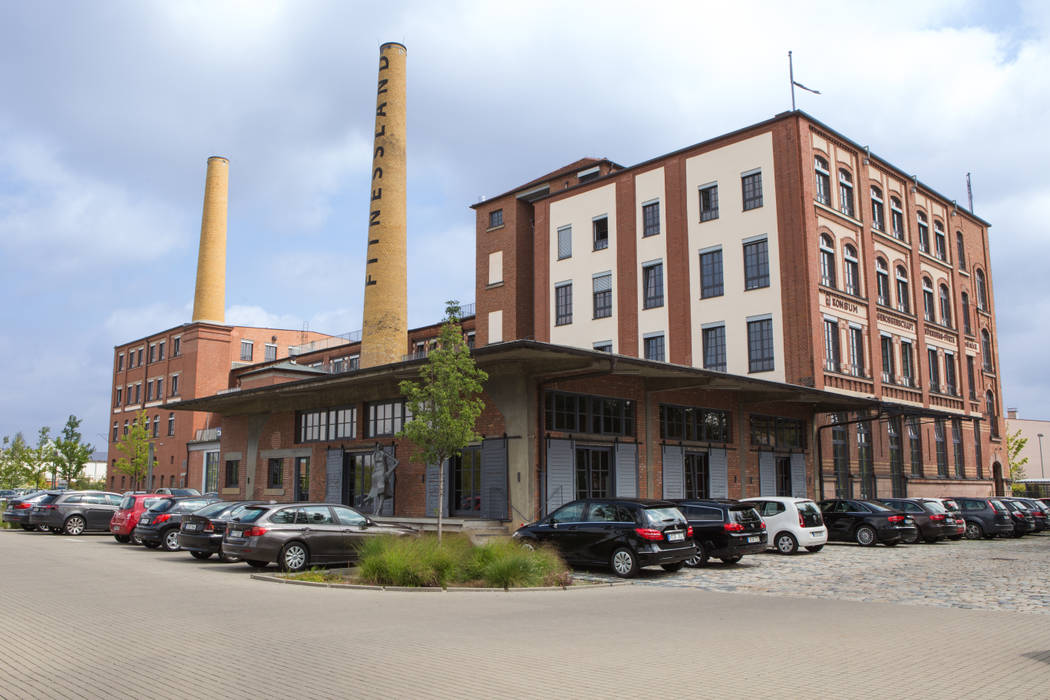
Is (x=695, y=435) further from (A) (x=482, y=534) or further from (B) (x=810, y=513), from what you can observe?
(A) (x=482, y=534)

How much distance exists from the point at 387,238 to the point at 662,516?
26.8 metres

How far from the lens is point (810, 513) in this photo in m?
21.2

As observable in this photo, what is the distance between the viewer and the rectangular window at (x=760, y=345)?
35.8 metres

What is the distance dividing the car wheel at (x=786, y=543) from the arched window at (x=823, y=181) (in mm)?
20573

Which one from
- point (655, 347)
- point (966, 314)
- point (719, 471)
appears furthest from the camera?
point (966, 314)

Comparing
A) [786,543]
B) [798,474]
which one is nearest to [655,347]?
[798,474]

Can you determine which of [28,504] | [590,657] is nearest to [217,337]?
[28,504]

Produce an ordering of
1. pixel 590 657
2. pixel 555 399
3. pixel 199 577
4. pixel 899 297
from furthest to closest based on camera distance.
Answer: pixel 899 297, pixel 555 399, pixel 199 577, pixel 590 657

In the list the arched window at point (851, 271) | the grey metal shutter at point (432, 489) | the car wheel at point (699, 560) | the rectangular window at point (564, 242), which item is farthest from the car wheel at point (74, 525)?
the arched window at point (851, 271)

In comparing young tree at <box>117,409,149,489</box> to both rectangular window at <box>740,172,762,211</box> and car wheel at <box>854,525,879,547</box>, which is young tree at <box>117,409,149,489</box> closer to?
rectangular window at <box>740,172,762,211</box>

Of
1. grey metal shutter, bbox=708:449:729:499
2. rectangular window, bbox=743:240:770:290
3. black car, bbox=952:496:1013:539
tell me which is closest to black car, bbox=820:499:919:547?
grey metal shutter, bbox=708:449:729:499

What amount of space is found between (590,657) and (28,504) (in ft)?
91.2

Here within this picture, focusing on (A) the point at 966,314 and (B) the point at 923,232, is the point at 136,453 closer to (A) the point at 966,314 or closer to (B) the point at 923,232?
(B) the point at 923,232

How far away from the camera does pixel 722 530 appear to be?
17797 millimetres
